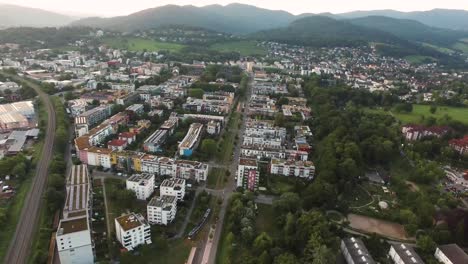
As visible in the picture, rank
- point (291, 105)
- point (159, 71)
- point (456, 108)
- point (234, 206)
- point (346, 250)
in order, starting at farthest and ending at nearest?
point (159, 71), point (456, 108), point (291, 105), point (234, 206), point (346, 250)

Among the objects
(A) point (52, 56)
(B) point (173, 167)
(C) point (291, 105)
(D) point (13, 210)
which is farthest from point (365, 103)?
(A) point (52, 56)

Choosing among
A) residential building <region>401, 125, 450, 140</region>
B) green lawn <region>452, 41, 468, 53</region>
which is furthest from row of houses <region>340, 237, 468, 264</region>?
green lawn <region>452, 41, 468, 53</region>

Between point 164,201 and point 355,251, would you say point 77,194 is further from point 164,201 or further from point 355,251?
point 355,251

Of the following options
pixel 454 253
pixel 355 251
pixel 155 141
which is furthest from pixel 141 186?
A: pixel 454 253

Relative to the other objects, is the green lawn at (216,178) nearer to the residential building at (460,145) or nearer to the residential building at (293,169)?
the residential building at (293,169)

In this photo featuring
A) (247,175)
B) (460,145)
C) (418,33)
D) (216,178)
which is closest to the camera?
(247,175)

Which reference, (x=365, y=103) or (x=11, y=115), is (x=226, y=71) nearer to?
(x=365, y=103)

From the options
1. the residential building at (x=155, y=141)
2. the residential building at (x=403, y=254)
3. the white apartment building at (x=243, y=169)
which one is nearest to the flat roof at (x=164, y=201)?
the white apartment building at (x=243, y=169)
